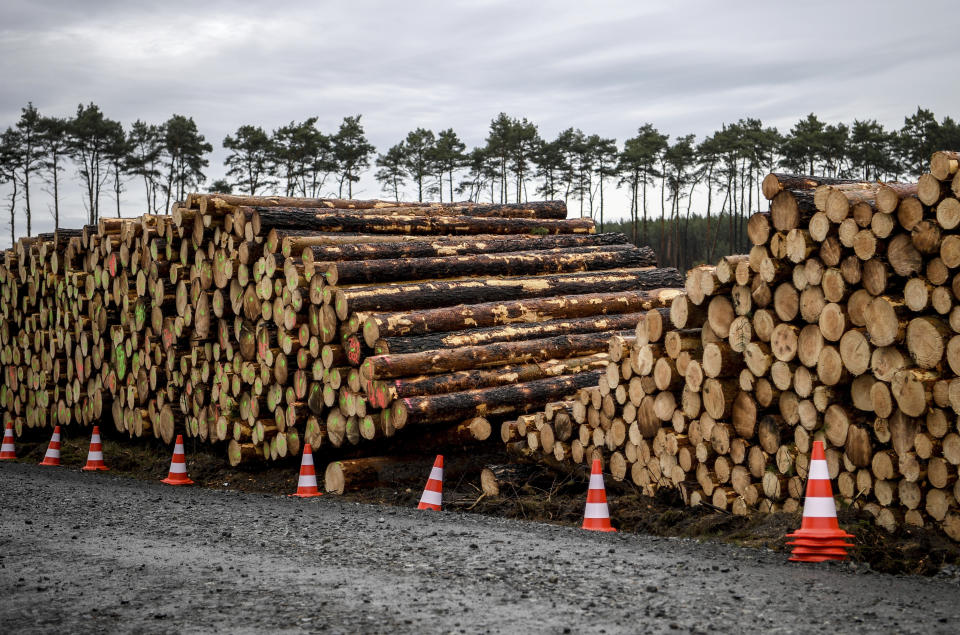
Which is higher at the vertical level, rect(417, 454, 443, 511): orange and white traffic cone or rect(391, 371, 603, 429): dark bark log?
rect(391, 371, 603, 429): dark bark log

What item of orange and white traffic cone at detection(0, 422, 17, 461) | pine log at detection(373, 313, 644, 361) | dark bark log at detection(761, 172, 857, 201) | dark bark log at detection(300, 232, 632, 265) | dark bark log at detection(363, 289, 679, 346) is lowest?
orange and white traffic cone at detection(0, 422, 17, 461)

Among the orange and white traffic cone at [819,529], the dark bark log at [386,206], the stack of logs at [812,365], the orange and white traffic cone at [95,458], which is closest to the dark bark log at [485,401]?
the stack of logs at [812,365]

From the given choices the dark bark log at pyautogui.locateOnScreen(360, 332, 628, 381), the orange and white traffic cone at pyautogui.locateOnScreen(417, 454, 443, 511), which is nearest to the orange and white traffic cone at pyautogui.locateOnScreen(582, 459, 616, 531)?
the orange and white traffic cone at pyautogui.locateOnScreen(417, 454, 443, 511)

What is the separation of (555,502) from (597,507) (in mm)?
926

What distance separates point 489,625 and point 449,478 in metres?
5.77

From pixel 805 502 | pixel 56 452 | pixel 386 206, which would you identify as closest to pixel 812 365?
pixel 805 502

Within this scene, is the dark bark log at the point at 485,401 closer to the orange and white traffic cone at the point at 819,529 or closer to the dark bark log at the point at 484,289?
the dark bark log at the point at 484,289

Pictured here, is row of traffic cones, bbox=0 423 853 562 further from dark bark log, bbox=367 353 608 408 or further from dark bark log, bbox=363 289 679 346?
dark bark log, bbox=363 289 679 346

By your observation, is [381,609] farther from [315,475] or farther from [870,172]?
[870,172]

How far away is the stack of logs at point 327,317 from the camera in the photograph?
10562mm

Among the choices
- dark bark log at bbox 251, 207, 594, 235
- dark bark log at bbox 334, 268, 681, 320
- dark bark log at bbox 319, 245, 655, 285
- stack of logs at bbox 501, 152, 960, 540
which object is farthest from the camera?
dark bark log at bbox 251, 207, 594, 235

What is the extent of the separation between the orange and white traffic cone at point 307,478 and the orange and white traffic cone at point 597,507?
3.84 metres

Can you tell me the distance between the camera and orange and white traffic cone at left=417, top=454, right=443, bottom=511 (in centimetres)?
917

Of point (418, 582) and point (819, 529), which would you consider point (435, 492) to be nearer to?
point (418, 582)
